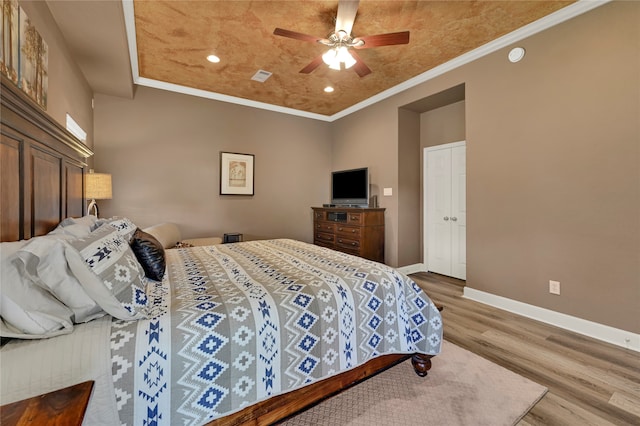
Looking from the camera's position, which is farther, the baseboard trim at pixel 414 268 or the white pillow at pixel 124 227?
the baseboard trim at pixel 414 268

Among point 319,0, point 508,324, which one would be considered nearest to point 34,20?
point 319,0

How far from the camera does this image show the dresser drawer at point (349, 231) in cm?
419

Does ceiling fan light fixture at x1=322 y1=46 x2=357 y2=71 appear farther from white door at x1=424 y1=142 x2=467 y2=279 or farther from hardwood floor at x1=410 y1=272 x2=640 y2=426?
hardwood floor at x1=410 y1=272 x2=640 y2=426

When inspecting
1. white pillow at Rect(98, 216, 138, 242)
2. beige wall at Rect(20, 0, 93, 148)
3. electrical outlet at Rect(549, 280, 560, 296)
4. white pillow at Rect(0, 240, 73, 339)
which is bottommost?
electrical outlet at Rect(549, 280, 560, 296)

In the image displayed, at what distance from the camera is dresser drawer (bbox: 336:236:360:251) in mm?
4176

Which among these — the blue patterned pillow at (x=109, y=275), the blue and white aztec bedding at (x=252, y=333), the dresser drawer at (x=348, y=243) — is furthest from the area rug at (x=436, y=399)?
the dresser drawer at (x=348, y=243)

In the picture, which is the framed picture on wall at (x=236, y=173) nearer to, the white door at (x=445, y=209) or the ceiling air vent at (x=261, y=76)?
the ceiling air vent at (x=261, y=76)

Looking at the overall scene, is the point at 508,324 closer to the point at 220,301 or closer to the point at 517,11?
the point at 220,301

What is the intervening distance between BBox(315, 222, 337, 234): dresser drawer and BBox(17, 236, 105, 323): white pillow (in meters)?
3.79

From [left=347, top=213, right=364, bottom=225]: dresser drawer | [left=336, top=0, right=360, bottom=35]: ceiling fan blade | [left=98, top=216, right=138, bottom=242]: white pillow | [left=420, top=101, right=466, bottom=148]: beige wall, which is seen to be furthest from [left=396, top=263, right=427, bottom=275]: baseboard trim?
[left=98, top=216, right=138, bottom=242]: white pillow

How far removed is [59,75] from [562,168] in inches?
183

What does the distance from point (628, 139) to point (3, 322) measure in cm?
395

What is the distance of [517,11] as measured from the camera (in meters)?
2.41

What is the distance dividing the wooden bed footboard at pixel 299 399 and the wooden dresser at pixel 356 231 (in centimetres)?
250
